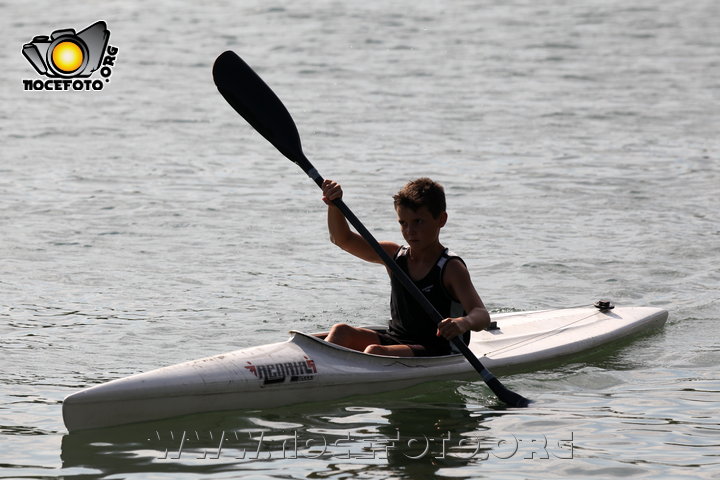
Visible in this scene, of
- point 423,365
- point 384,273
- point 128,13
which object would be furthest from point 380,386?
point 128,13

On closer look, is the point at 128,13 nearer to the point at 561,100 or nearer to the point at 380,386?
the point at 561,100

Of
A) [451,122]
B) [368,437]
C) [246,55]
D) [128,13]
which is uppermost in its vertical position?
[128,13]

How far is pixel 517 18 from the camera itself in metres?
25.0

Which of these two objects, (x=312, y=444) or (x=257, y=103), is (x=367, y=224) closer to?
(x=257, y=103)

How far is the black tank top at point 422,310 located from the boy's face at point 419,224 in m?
0.16

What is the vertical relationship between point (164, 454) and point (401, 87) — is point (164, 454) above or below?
below

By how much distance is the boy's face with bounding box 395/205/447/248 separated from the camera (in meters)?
5.92

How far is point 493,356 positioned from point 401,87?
12368 millimetres

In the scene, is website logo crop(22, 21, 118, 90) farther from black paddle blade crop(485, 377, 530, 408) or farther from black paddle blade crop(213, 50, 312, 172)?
black paddle blade crop(485, 377, 530, 408)

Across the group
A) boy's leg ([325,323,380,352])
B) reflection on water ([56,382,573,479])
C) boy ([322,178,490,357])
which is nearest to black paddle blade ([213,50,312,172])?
boy ([322,178,490,357])

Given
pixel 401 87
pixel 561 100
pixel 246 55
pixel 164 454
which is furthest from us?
pixel 246 55

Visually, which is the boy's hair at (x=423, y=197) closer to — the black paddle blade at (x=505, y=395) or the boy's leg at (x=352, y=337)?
the boy's leg at (x=352, y=337)

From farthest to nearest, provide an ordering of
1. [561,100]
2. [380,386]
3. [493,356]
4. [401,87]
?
[401,87], [561,100], [493,356], [380,386]

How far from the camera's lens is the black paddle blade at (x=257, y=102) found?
22.0ft
